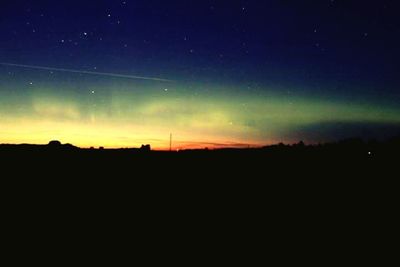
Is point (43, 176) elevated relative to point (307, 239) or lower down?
elevated

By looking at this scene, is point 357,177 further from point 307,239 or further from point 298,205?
point 307,239

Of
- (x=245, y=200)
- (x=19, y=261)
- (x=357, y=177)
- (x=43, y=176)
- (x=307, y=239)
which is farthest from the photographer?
(x=357, y=177)

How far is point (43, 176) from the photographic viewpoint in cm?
1850

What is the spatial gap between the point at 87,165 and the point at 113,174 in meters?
2.79

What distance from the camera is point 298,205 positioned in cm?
1523

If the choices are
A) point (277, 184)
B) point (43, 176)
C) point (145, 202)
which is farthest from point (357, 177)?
point (43, 176)

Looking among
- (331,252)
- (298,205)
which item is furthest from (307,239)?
(298,205)

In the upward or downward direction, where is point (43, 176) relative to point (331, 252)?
upward

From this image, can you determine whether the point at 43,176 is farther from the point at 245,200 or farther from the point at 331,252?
the point at 331,252

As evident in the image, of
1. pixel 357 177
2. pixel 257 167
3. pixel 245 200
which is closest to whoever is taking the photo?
pixel 245 200

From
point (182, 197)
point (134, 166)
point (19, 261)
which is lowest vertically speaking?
point (19, 261)

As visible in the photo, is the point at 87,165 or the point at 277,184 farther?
the point at 87,165

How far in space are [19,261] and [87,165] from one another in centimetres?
1250

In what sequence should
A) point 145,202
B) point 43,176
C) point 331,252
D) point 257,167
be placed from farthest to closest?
1. point 257,167
2. point 43,176
3. point 145,202
4. point 331,252
